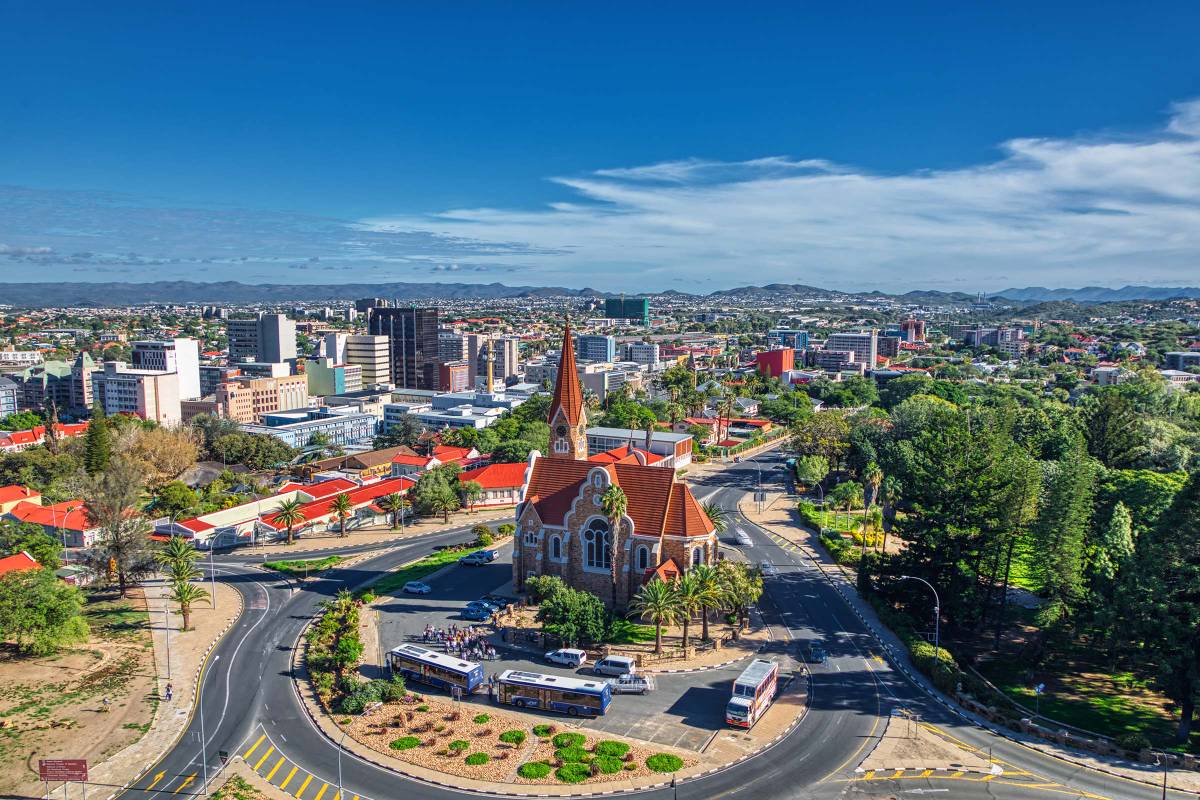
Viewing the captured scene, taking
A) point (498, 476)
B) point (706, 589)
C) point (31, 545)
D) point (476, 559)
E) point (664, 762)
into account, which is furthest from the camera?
point (498, 476)

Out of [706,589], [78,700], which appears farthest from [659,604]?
[78,700]

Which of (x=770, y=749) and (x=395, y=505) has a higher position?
(x=395, y=505)

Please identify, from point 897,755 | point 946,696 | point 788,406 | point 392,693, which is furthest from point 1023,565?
point 788,406

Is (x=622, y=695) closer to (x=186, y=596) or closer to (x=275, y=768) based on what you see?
(x=275, y=768)

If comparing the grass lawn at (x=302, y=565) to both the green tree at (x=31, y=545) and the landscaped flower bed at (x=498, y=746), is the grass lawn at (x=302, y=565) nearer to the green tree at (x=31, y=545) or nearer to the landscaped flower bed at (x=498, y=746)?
the green tree at (x=31, y=545)

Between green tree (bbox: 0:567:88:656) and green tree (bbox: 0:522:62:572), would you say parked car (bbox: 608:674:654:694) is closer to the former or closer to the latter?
green tree (bbox: 0:567:88:656)

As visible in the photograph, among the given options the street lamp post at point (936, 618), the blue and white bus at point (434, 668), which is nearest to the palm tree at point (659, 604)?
the blue and white bus at point (434, 668)
